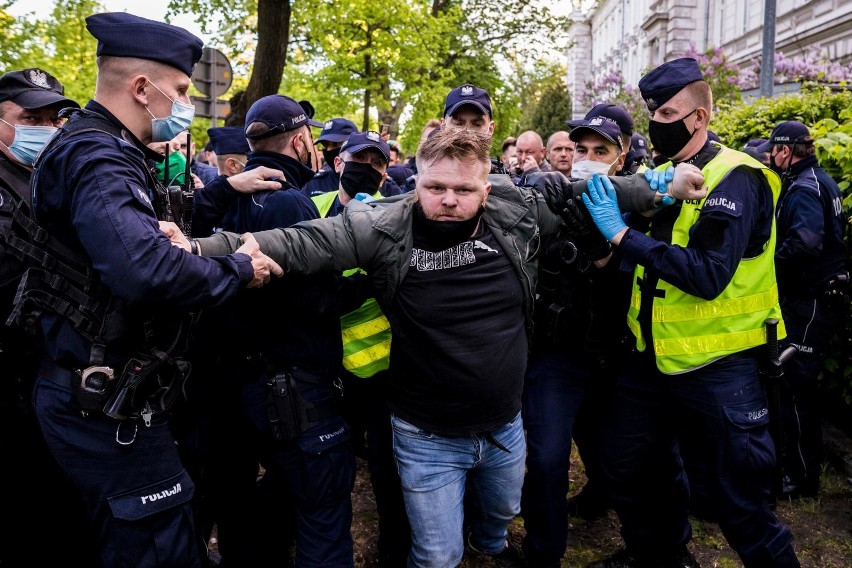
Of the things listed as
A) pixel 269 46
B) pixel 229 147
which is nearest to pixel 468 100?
pixel 229 147

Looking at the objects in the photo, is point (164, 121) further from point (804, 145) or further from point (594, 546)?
point (804, 145)

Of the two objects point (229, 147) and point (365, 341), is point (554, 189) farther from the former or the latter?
point (229, 147)

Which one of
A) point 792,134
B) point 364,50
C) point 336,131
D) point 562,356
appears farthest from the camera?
point 364,50

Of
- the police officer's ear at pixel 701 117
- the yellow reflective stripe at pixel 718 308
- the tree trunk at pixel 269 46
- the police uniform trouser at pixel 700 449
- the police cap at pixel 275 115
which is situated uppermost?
Result: the tree trunk at pixel 269 46

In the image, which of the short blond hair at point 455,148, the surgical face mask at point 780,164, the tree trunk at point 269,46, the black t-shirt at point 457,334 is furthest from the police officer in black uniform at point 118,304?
the tree trunk at point 269,46

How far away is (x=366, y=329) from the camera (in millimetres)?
3205

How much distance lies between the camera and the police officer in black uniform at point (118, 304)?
2.17 meters

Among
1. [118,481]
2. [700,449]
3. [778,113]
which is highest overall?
[778,113]

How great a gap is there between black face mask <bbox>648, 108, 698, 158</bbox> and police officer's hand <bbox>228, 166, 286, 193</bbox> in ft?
5.82

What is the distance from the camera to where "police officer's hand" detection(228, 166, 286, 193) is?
2938 mm

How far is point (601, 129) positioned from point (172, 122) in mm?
2381

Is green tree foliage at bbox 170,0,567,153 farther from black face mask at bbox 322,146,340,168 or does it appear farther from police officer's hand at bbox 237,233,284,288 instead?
police officer's hand at bbox 237,233,284,288

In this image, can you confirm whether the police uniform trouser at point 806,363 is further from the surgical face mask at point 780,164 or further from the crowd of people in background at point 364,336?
the surgical face mask at point 780,164

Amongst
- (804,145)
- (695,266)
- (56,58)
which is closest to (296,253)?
(695,266)
